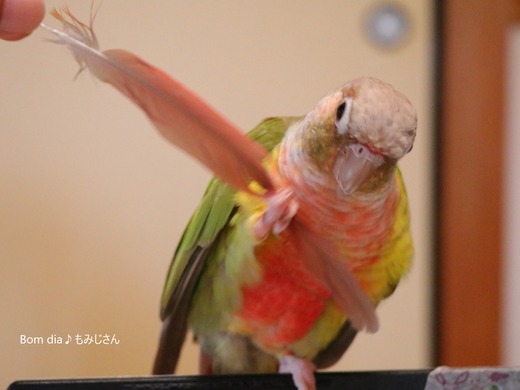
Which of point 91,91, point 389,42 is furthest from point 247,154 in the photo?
point 389,42

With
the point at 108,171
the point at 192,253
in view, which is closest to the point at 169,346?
the point at 192,253

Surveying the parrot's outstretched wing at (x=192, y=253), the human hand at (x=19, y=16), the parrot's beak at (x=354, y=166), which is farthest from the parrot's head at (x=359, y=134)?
the human hand at (x=19, y=16)

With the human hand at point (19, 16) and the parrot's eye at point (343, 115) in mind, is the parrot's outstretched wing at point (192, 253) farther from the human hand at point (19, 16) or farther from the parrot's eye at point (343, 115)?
the human hand at point (19, 16)

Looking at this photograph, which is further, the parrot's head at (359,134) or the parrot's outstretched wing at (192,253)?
the parrot's outstretched wing at (192,253)

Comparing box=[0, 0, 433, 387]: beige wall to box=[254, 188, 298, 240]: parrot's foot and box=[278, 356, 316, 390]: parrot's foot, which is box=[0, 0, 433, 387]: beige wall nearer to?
box=[278, 356, 316, 390]: parrot's foot

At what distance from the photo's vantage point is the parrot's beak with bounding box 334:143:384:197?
0.47m

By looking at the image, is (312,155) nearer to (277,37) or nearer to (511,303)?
(277,37)

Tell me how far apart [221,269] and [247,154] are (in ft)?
0.77

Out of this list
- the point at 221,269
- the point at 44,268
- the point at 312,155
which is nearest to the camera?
the point at 312,155

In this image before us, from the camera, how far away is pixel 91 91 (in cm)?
72

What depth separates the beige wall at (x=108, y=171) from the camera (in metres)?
0.72

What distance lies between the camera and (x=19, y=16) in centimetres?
39

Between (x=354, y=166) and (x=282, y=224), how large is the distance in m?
0.08

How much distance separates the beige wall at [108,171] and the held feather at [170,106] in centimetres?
23
